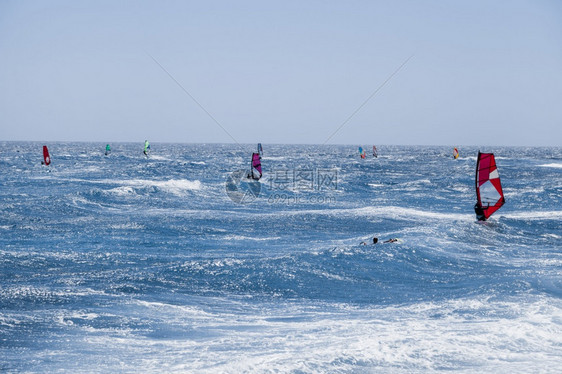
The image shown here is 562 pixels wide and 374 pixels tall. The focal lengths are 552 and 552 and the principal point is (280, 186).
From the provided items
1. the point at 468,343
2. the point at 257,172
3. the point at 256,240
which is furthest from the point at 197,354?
the point at 257,172

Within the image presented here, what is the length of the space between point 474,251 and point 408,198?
692 inches

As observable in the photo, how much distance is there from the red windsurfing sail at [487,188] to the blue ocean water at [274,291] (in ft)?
2.03

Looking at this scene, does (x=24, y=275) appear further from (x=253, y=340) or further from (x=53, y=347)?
(x=253, y=340)

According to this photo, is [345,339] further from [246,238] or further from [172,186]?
[172,186]

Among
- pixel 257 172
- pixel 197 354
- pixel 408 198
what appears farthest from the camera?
pixel 257 172

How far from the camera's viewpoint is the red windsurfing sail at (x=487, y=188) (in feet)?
77.8

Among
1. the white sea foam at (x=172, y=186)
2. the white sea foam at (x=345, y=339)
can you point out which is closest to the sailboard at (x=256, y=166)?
the white sea foam at (x=172, y=186)

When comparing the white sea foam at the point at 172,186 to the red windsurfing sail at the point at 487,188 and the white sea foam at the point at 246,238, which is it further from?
the red windsurfing sail at the point at 487,188

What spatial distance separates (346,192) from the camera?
129ft

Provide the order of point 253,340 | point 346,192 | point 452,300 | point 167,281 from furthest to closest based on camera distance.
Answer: point 346,192
point 167,281
point 452,300
point 253,340

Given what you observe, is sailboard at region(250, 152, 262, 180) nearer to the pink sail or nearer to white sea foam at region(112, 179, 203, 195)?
the pink sail

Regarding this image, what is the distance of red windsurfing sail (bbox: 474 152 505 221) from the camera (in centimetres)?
2372

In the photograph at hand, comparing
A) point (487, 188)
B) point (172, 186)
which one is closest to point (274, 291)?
point (487, 188)

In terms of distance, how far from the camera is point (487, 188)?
24.0 metres
